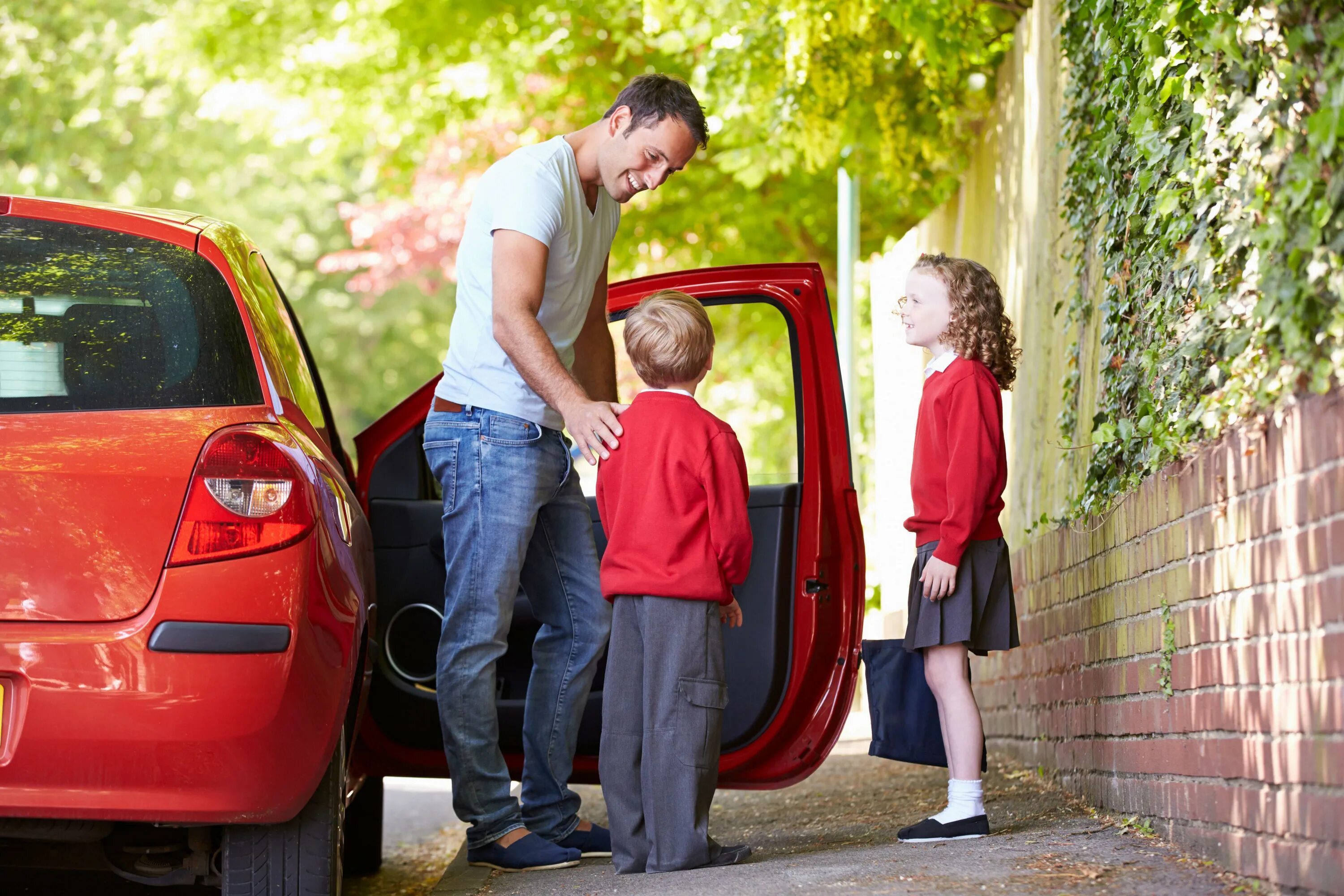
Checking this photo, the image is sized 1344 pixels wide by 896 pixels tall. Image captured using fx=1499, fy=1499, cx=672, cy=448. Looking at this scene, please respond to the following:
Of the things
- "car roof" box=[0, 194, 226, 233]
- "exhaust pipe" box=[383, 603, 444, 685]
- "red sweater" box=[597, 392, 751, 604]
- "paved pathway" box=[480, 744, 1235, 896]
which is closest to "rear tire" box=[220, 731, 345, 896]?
"paved pathway" box=[480, 744, 1235, 896]

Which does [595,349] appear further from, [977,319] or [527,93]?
[527,93]

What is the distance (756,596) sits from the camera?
4.29 metres

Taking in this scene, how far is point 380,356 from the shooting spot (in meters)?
31.5

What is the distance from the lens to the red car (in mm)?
2725

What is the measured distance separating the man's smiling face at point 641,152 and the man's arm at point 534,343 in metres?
0.31

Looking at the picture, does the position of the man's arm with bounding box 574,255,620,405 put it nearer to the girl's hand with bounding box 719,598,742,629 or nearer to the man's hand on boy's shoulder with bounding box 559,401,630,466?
the man's hand on boy's shoulder with bounding box 559,401,630,466

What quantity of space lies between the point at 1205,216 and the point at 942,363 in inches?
38.1

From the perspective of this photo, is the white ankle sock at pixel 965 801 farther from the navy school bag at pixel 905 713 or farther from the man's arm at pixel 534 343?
the man's arm at pixel 534 343

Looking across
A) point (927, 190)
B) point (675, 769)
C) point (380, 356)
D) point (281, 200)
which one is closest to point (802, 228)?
point (927, 190)

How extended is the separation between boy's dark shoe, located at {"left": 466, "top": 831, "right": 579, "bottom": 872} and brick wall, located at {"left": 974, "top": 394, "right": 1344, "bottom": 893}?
4.70 feet

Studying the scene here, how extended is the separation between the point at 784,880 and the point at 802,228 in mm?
8768

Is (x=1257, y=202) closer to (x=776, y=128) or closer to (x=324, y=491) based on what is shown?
(x=324, y=491)

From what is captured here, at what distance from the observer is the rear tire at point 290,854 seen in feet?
9.83

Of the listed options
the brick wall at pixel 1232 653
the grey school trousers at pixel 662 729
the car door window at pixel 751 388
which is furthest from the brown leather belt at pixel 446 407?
the car door window at pixel 751 388
